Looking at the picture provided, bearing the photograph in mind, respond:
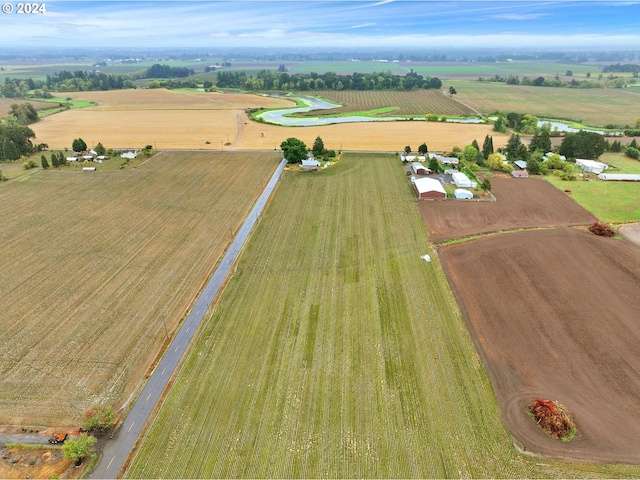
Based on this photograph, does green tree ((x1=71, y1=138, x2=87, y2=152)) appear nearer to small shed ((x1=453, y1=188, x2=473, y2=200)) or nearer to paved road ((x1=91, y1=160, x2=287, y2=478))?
paved road ((x1=91, y1=160, x2=287, y2=478))

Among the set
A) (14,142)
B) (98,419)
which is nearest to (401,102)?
(14,142)

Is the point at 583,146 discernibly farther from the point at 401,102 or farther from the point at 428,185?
the point at 401,102

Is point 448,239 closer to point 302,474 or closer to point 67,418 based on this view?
point 302,474

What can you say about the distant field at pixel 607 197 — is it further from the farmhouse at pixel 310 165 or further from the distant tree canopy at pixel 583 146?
the farmhouse at pixel 310 165

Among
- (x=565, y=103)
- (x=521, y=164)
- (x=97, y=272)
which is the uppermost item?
(x=565, y=103)

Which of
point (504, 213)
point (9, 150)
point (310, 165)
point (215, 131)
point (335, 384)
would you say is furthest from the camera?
point (215, 131)

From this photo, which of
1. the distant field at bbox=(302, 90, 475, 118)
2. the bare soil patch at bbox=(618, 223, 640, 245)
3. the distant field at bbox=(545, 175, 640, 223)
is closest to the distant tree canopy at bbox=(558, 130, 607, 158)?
the distant field at bbox=(545, 175, 640, 223)
